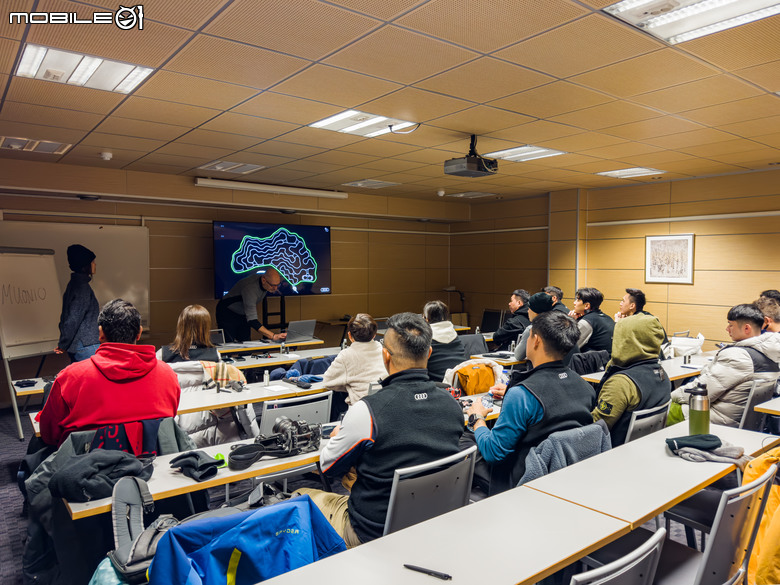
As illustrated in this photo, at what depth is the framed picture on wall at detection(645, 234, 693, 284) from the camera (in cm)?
735

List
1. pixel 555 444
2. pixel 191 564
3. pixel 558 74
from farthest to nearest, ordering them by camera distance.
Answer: pixel 558 74, pixel 555 444, pixel 191 564

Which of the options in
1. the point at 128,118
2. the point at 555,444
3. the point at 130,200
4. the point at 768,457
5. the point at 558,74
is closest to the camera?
the point at 768,457

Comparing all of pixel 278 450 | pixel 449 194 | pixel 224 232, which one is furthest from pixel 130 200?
pixel 278 450

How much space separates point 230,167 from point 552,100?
4.31 meters

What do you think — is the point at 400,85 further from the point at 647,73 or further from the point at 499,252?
the point at 499,252

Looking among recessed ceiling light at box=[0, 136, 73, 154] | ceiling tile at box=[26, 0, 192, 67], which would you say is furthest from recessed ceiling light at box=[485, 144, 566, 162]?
recessed ceiling light at box=[0, 136, 73, 154]

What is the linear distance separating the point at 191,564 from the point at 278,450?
122 cm

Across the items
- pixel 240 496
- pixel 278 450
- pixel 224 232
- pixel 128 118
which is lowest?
pixel 240 496

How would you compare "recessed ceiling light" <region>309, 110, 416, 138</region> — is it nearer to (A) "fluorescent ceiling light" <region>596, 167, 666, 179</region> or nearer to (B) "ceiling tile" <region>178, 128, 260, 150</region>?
(B) "ceiling tile" <region>178, 128, 260, 150</region>

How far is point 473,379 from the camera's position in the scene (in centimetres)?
379

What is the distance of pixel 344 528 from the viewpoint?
6.85ft

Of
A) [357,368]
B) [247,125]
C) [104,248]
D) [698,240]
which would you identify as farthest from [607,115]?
[104,248]

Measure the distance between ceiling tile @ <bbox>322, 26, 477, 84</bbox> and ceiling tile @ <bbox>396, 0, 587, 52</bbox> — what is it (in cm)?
11

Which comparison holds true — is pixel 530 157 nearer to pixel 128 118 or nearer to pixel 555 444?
pixel 128 118
